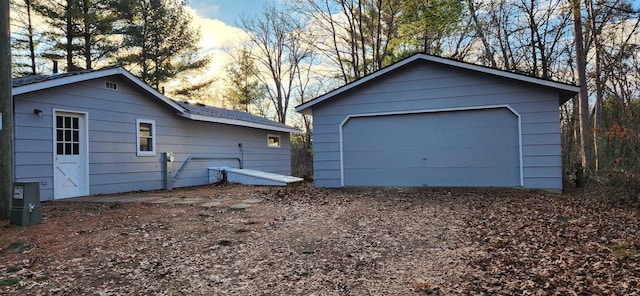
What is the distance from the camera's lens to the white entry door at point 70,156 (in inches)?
322

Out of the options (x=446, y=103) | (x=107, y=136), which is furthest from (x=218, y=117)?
(x=446, y=103)

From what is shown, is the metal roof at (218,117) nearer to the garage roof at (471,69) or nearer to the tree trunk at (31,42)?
the garage roof at (471,69)

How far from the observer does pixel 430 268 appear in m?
3.56

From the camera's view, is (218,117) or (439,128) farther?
(218,117)

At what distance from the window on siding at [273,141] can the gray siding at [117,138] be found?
1.78m

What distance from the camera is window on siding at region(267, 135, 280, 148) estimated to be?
53.2 ft

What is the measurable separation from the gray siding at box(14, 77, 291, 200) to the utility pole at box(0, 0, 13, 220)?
2521mm

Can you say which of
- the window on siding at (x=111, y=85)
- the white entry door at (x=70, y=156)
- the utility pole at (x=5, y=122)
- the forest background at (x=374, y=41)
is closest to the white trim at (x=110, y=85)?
the window on siding at (x=111, y=85)

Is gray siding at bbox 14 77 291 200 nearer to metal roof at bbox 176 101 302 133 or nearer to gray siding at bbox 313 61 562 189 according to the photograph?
metal roof at bbox 176 101 302 133

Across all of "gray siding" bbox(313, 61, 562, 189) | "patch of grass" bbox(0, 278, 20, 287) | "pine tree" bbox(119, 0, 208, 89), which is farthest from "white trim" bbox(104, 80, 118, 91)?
"pine tree" bbox(119, 0, 208, 89)

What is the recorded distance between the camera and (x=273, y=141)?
16.6 metres

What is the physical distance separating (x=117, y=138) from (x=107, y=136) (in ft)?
0.99

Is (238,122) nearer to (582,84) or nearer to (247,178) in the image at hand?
(247,178)

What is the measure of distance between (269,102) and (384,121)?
19.3 m
